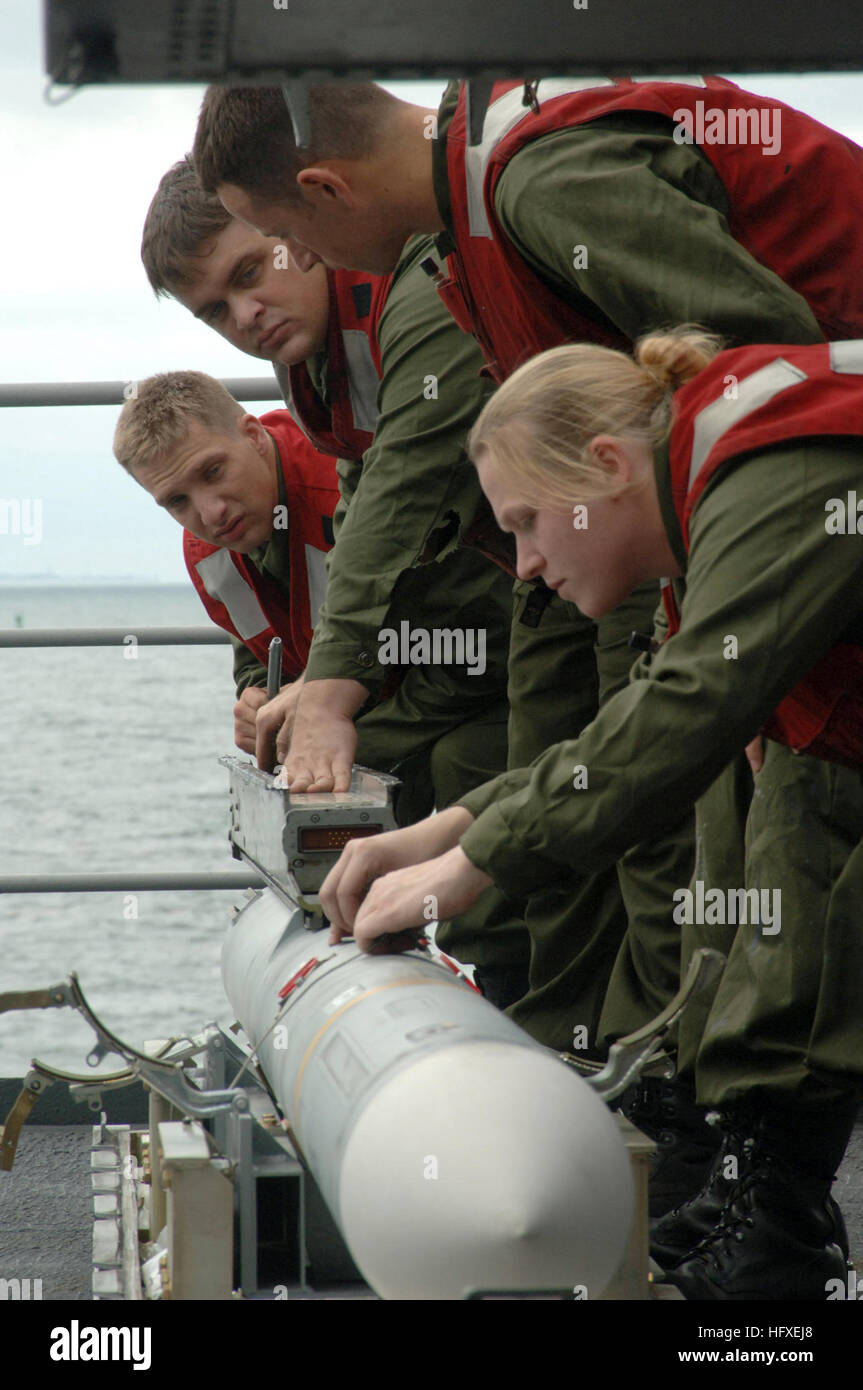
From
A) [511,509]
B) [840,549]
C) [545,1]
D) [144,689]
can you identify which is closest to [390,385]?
[511,509]

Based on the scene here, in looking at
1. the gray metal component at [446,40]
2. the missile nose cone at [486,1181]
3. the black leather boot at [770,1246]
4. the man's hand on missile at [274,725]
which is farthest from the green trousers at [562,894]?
the gray metal component at [446,40]

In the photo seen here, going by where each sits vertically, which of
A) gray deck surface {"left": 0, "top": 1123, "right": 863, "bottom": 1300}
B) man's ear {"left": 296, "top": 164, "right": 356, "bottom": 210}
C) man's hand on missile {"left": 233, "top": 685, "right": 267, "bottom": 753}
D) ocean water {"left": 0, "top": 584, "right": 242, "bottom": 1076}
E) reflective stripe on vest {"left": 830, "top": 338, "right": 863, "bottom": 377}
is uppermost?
man's ear {"left": 296, "top": 164, "right": 356, "bottom": 210}

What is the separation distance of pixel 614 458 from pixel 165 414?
1482 mm

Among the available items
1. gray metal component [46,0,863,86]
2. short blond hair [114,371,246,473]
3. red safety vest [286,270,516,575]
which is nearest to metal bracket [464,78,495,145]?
gray metal component [46,0,863,86]

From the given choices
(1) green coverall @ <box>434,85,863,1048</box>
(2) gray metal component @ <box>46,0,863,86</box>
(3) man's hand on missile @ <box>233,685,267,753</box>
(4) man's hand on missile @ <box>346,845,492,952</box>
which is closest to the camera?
(2) gray metal component @ <box>46,0,863,86</box>

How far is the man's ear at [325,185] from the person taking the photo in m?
1.65

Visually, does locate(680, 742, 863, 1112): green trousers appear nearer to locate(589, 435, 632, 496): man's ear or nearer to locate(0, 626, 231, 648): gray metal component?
locate(589, 435, 632, 496): man's ear

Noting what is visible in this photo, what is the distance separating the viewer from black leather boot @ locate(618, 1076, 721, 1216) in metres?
1.86

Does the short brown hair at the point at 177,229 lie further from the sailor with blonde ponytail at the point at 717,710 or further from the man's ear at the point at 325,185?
the sailor with blonde ponytail at the point at 717,710

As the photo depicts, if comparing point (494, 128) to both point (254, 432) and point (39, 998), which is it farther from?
point (254, 432)

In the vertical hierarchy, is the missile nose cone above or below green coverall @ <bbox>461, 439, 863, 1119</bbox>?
below

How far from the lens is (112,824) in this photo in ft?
52.0

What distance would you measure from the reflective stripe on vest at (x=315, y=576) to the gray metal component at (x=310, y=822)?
0.73 meters

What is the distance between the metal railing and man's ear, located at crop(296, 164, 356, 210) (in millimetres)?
1089
